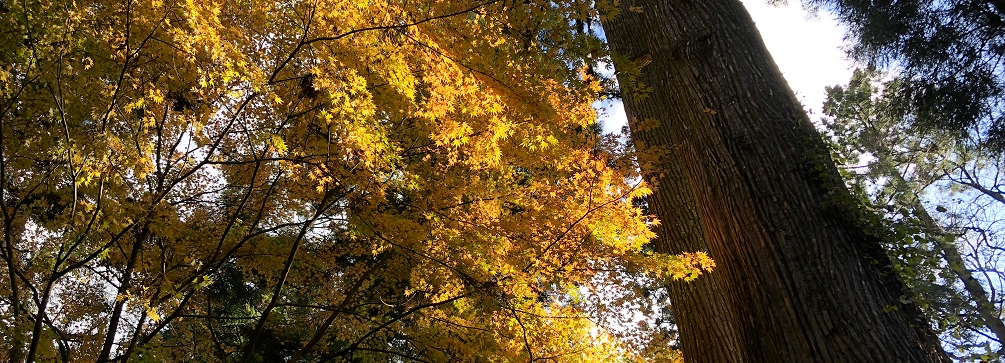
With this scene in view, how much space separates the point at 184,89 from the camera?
343 centimetres

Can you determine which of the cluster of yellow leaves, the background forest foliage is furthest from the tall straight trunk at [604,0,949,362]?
the cluster of yellow leaves

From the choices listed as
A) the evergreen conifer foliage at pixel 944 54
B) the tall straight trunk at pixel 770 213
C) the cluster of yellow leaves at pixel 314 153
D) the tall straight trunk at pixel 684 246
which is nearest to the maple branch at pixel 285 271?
the cluster of yellow leaves at pixel 314 153

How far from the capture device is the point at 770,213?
2240 millimetres

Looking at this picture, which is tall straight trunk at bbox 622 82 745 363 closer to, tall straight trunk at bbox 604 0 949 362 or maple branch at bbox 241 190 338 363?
tall straight trunk at bbox 604 0 949 362

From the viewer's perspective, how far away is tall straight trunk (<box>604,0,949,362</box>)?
1.93 metres

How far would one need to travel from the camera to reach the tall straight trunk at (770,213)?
1.93 metres

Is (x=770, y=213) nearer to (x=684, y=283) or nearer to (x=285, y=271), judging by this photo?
(x=684, y=283)

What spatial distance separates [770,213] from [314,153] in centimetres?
307

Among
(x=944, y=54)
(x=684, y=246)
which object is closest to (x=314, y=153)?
(x=684, y=246)

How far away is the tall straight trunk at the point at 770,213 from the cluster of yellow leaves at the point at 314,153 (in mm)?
746

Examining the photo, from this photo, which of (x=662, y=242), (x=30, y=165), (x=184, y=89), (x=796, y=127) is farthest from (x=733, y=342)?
(x=30, y=165)

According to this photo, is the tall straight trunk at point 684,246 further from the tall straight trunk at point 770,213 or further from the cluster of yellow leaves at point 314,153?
the tall straight trunk at point 770,213

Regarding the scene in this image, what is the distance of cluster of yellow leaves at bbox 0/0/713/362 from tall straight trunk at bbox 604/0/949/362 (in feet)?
2.45

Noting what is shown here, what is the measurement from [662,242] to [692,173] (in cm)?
129
